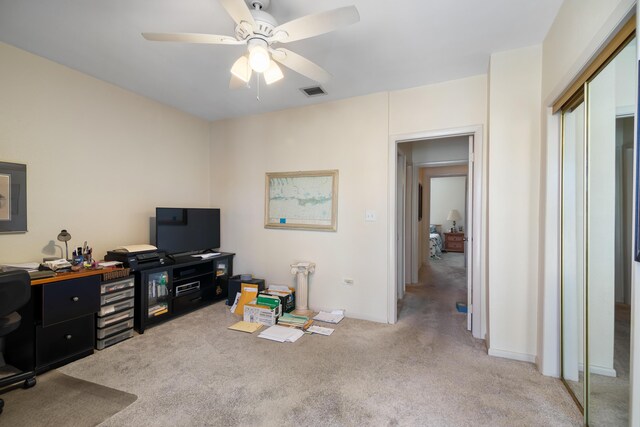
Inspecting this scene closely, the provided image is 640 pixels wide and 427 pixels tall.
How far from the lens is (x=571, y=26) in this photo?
178 cm

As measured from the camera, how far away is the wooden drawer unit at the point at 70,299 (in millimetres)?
2234

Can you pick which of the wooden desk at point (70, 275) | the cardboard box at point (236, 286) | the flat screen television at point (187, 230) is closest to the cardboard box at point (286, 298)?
the cardboard box at point (236, 286)

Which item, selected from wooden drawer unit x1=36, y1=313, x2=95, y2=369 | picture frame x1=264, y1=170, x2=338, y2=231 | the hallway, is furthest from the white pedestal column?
wooden drawer unit x1=36, y1=313, x2=95, y2=369

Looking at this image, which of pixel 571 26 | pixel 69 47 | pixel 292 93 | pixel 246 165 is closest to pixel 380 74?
pixel 292 93

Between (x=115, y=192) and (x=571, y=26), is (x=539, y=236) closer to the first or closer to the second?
(x=571, y=26)

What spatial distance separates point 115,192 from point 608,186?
13.5 ft

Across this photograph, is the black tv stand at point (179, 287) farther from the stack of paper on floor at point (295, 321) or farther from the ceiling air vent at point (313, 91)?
the ceiling air vent at point (313, 91)

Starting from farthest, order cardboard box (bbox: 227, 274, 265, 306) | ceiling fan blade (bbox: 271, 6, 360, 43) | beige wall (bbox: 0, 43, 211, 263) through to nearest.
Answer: cardboard box (bbox: 227, 274, 265, 306) < beige wall (bbox: 0, 43, 211, 263) < ceiling fan blade (bbox: 271, 6, 360, 43)

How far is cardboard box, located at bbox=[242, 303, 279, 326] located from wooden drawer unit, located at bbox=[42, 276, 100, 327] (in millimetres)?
1359

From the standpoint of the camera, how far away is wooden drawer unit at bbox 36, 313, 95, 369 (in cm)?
221

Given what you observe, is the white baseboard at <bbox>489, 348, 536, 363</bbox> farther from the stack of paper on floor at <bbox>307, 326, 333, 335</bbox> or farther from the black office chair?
the black office chair

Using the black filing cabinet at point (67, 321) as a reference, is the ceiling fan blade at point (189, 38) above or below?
above

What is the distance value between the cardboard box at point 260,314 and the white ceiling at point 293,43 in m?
2.40

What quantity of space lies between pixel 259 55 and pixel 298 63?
1.07 ft
